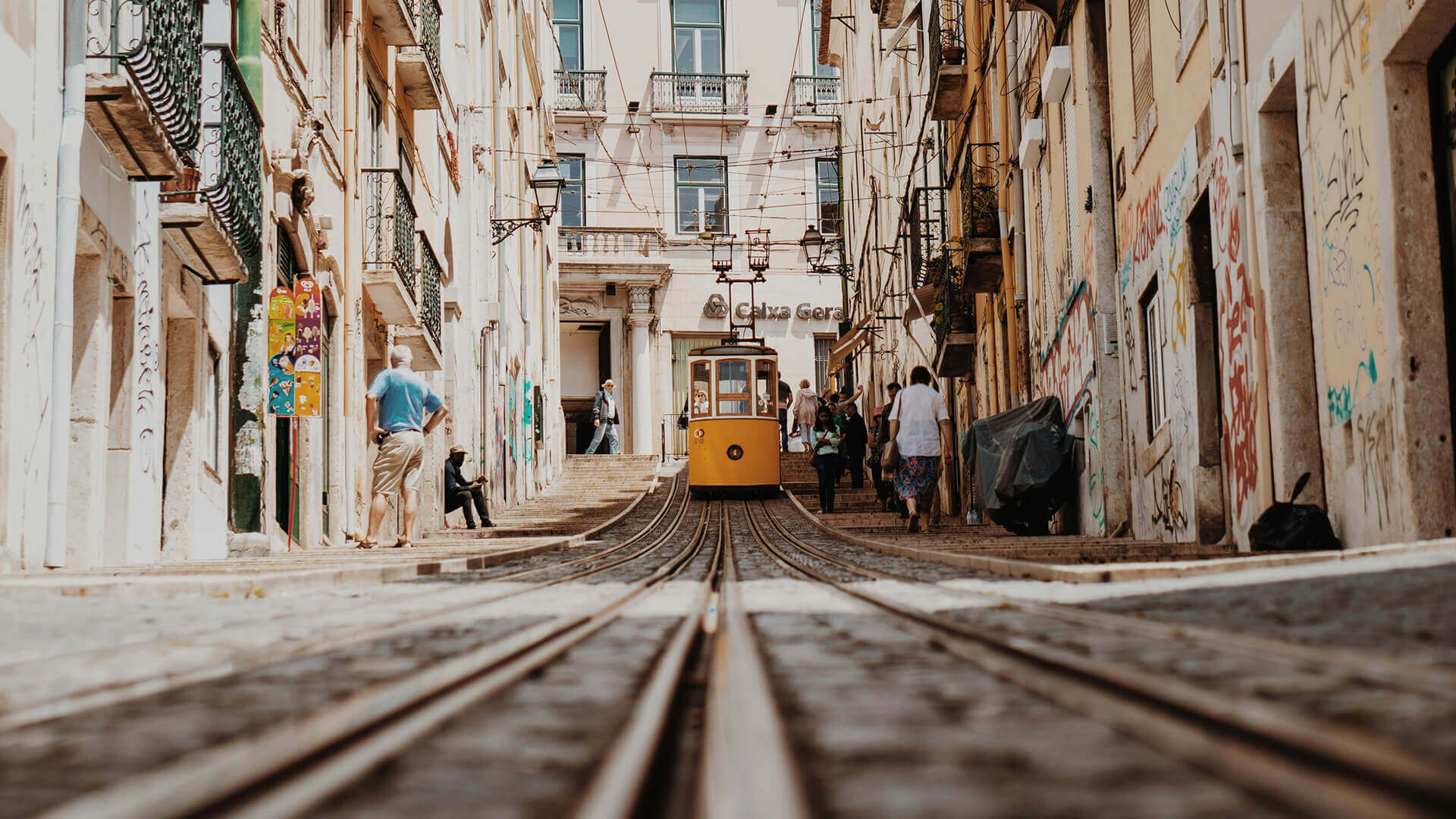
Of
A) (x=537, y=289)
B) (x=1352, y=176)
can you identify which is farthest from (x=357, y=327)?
(x=537, y=289)

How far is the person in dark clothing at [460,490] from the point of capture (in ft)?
60.8

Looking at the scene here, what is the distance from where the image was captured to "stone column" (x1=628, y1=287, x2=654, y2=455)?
3947cm

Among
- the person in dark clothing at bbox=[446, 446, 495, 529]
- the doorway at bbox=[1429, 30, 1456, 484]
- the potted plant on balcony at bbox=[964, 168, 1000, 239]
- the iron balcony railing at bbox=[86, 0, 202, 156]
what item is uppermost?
the potted plant on balcony at bbox=[964, 168, 1000, 239]

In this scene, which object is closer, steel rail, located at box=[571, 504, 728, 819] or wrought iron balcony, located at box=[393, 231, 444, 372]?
steel rail, located at box=[571, 504, 728, 819]

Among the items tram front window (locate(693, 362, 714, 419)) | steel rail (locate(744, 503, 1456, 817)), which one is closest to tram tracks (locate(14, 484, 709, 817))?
steel rail (locate(744, 503, 1456, 817))

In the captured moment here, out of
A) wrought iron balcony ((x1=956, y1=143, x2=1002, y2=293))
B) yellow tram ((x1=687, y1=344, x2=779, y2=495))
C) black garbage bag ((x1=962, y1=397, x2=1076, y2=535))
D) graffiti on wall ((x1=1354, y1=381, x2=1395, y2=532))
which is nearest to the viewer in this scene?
graffiti on wall ((x1=1354, y1=381, x2=1395, y2=532))

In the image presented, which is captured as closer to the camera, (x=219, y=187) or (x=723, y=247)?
(x=219, y=187)

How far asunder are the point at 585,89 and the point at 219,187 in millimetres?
31832

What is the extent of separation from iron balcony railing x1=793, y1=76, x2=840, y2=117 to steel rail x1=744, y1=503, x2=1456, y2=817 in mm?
40080

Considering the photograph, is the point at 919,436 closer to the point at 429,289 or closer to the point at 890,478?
the point at 890,478

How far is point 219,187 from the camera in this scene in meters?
10.1

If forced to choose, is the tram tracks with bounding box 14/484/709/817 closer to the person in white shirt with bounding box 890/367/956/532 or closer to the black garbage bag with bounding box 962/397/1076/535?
the black garbage bag with bounding box 962/397/1076/535

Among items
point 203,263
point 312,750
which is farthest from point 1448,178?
point 203,263

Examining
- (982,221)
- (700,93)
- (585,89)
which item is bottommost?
(982,221)
